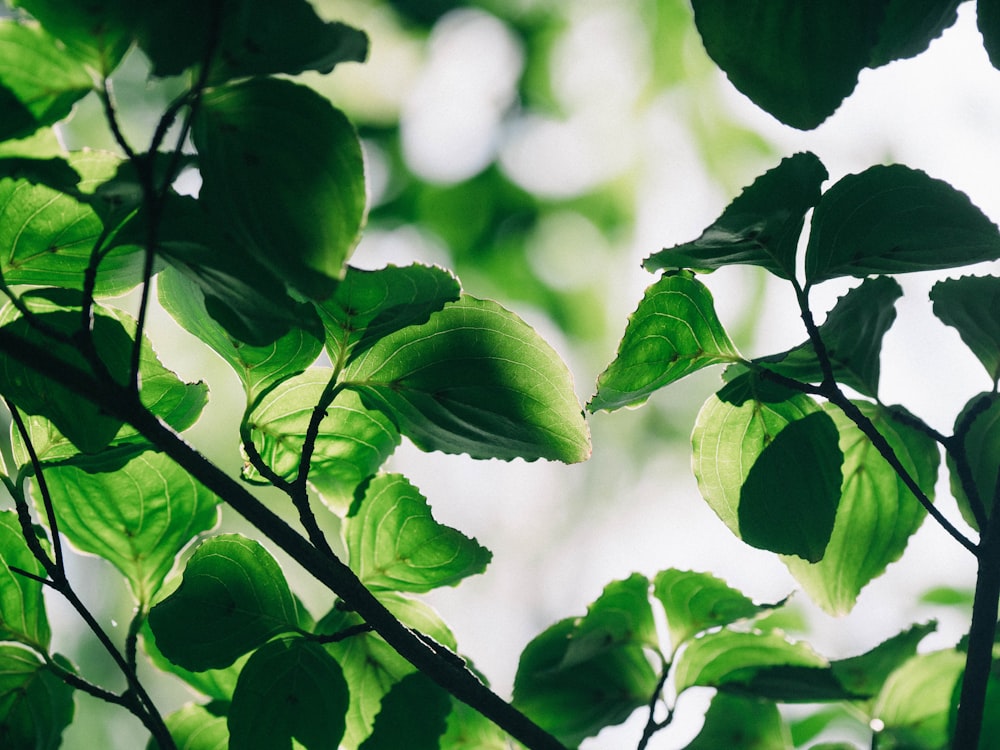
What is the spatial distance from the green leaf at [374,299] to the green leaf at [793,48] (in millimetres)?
200

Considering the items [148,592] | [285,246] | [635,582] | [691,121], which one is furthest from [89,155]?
[691,121]

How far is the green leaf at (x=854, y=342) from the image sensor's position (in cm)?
53

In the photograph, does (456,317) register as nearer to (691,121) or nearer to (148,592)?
(148,592)

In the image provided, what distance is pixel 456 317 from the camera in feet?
1.67

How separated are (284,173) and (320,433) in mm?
231

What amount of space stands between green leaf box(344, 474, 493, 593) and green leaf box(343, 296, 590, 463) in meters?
0.08

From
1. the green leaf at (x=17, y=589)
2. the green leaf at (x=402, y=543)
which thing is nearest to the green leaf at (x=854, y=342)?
the green leaf at (x=402, y=543)

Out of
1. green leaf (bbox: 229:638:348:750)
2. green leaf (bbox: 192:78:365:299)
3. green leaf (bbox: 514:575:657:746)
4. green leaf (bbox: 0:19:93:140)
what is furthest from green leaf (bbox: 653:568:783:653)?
green leaf (bbox: 0:19:93:140)

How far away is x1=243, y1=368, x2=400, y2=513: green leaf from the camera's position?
54 centimetres

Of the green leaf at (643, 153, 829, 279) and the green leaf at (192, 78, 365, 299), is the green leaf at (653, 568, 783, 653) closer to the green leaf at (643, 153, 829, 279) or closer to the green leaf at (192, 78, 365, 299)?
the green leaf at (643, 153, 829, 279)

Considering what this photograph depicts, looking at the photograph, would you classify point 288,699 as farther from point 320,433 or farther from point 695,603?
point 695,603

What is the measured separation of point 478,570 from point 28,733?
0.32 metres

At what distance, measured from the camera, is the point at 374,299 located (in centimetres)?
49

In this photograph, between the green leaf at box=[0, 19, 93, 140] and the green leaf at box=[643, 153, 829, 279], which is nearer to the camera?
the green leaf at box=[0, 19, 93, 140]
